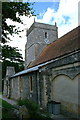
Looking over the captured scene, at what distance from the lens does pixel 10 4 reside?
6.36 meters

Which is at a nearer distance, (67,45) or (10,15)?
(10,15)

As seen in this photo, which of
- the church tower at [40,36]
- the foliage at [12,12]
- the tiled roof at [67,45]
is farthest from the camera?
the church tower at [40,36]

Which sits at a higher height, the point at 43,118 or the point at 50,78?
the point at 50,78

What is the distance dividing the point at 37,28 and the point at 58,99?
19236mm

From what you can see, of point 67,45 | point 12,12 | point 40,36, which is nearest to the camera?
point 12,12

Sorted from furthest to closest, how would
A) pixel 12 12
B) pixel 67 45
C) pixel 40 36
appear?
pixel 40 36 → pixel 67 45 → pixel 12 12

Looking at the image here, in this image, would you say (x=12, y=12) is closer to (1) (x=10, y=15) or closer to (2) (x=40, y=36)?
(1) (x=10, y=15)

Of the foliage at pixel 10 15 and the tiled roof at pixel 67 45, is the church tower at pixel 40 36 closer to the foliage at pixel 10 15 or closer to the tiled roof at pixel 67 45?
the tiled roof at pixel 67 45

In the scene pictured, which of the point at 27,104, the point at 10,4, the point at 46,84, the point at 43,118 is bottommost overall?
the point at 43,118

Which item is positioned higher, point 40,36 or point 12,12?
point 40,36

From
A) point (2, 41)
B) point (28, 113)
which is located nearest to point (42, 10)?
point (2, 41)

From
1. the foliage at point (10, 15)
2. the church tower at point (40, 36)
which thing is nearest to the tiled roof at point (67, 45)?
the foliage at point (10, 15)

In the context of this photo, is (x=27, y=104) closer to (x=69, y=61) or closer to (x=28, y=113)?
(x=28, y=113)

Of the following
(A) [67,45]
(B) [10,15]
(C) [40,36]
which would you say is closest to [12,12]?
(B) [10,15]
